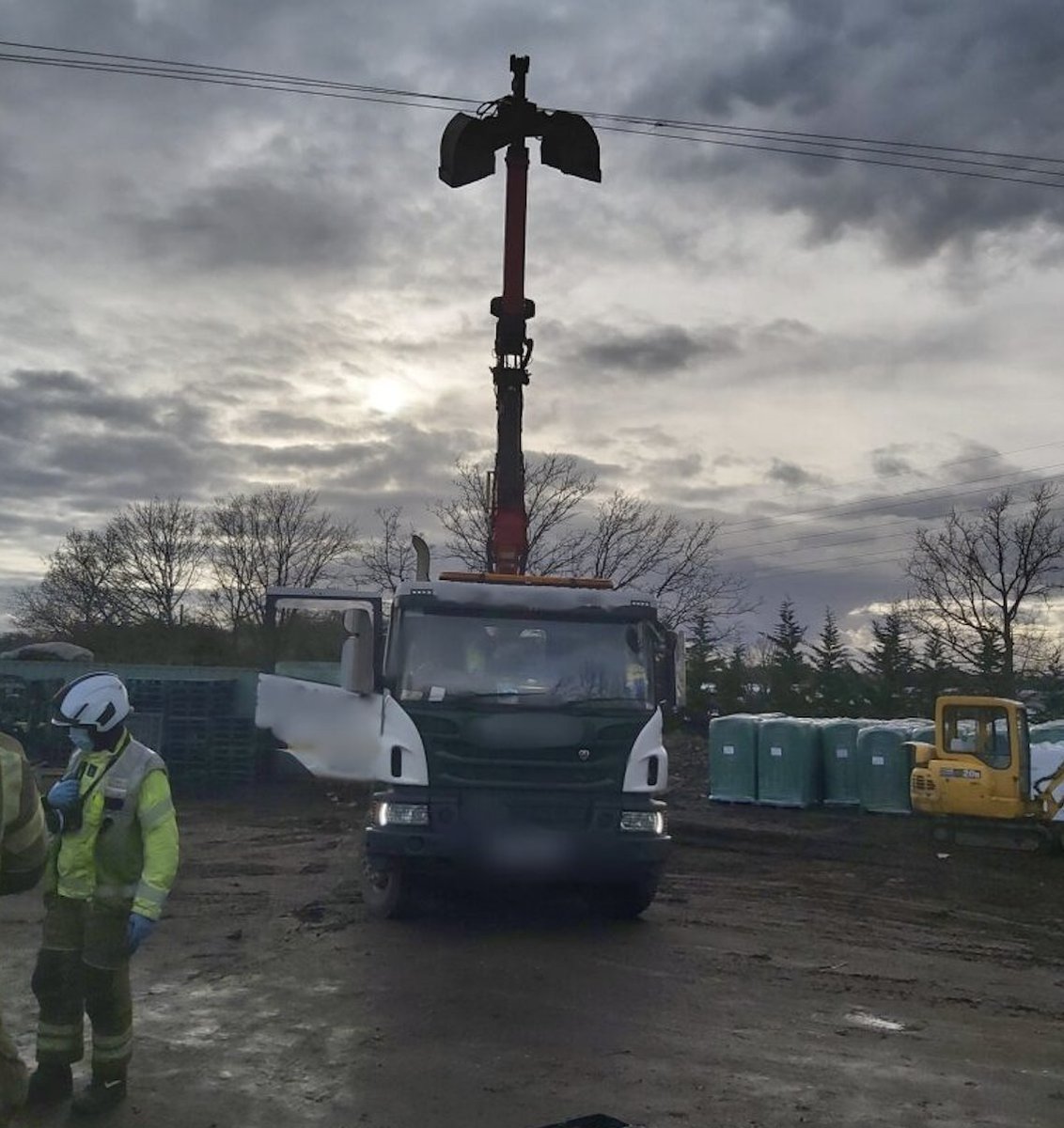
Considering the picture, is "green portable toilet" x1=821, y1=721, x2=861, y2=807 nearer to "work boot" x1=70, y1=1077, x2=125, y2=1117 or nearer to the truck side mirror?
the truck side mirror

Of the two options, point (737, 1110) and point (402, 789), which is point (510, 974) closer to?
point (402, 789)

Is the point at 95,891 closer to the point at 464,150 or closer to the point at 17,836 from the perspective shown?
the point at 17,836

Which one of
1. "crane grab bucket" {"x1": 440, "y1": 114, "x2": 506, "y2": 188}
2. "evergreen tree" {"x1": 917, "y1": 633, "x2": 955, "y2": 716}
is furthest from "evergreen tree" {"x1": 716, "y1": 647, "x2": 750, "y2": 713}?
"crane grab bucket" {"x1": 440, "y1": 114, "x2": 506, "y2": 188}

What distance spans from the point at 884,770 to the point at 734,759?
2.59 metres

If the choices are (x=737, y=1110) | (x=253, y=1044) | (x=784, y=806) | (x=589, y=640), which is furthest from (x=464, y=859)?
(x=784, y=806)

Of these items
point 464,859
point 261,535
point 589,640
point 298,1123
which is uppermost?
point 261,535

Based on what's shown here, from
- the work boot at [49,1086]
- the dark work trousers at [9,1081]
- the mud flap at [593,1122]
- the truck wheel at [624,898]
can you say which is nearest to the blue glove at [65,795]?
the work boot at [49,1086]

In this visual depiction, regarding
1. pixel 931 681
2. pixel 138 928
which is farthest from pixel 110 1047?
pixel 931 681

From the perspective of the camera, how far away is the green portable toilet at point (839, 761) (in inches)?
792

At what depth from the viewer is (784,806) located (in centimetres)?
2036

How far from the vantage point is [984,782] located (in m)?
15.7

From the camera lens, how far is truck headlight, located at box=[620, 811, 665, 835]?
8930mm

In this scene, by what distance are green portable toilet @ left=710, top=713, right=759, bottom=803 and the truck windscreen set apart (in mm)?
11699

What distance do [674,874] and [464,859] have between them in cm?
494
